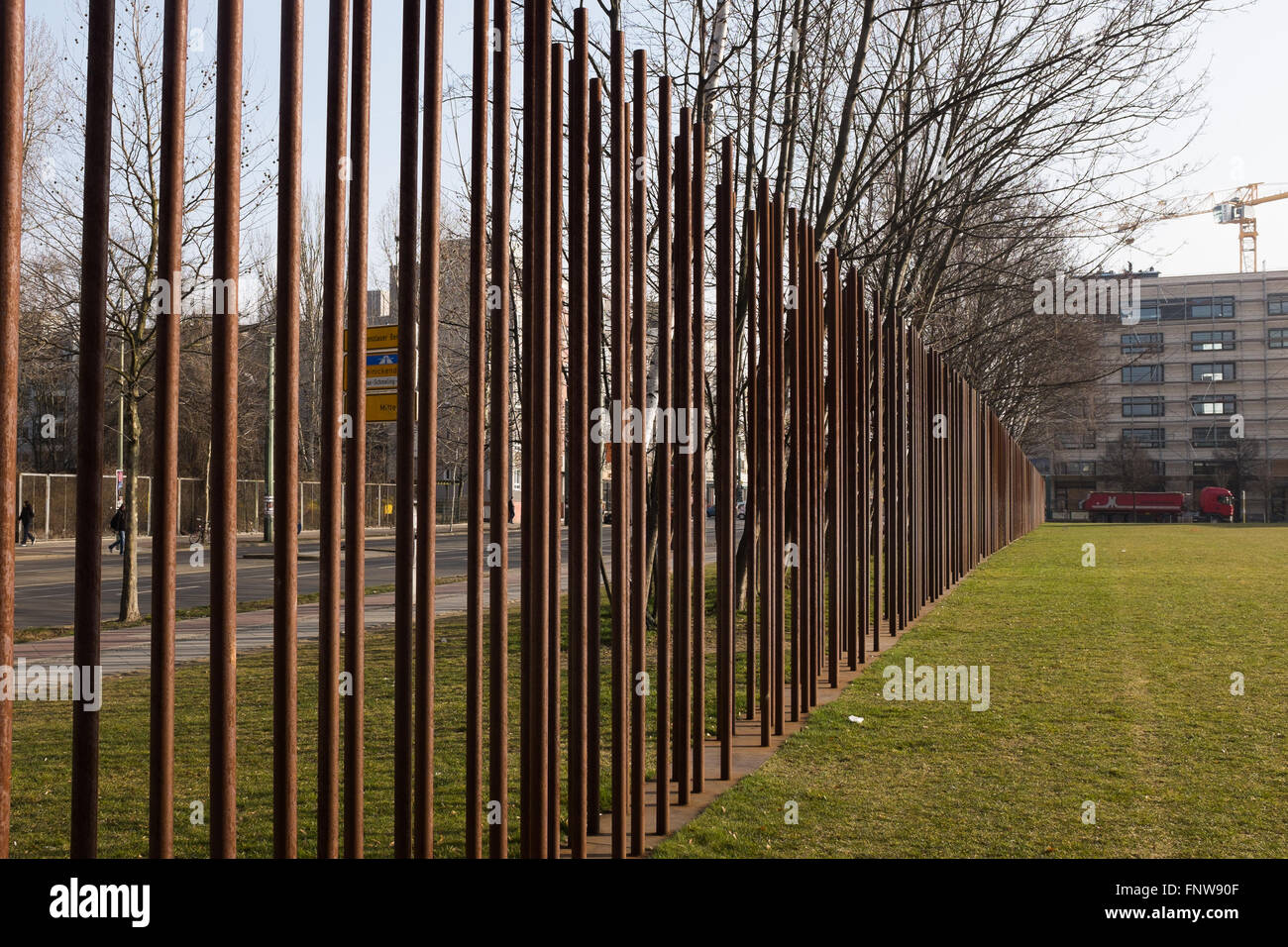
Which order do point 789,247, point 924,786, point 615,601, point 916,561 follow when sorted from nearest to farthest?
1. point 615,601
2. point 924,786
3. point 789,247
4. point 916,561

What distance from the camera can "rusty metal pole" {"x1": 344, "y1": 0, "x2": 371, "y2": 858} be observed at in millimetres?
2883

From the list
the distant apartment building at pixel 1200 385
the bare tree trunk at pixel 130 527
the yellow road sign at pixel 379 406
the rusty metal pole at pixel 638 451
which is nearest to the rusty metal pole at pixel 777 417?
the rusty metal pole at pixel 638 451

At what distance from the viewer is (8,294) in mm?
2145

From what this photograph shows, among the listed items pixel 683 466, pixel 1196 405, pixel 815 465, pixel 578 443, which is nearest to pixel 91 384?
pixel 578 443

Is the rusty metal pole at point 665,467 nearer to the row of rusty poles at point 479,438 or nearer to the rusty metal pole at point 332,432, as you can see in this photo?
the row of rusty poles at point 479,438

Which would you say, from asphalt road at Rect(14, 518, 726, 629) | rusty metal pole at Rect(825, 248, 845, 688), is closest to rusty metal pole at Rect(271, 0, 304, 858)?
rusty metal pole at Rect(825, 248, 845, 688)

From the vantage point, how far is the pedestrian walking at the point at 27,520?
32844 mm

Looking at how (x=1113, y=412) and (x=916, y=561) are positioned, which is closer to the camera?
(x=916, y=561)

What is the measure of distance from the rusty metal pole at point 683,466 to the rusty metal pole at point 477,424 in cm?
173

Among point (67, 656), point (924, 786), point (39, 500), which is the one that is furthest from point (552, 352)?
point (39, 500)

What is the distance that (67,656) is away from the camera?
10766mm

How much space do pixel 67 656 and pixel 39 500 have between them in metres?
28.0

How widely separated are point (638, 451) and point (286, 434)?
80.5 inches
